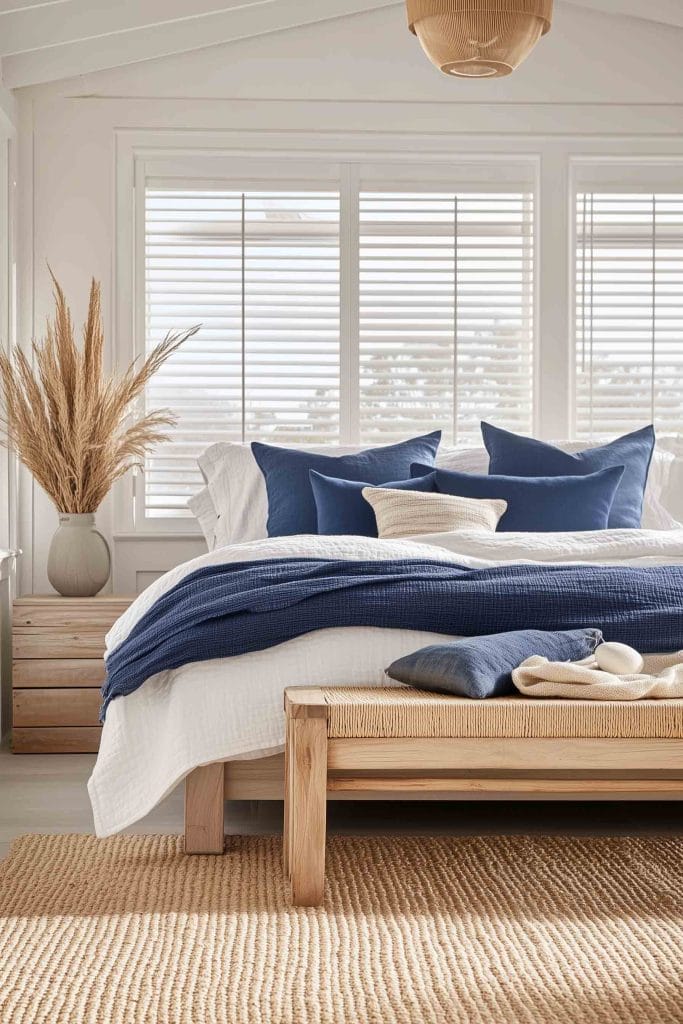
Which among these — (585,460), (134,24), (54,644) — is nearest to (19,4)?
(134,24)

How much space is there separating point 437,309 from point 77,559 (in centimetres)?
182

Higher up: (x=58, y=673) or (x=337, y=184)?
(x=337, y=184)

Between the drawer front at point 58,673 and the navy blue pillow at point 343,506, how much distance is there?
953 millimetres

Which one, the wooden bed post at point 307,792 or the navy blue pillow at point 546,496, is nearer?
the wooden bed post at point 307,792

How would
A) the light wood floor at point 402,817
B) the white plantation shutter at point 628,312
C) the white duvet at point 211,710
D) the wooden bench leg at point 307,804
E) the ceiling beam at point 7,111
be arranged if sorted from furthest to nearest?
the white plantation shutter at point 628,312
the ceiling beam at point 7,111
the light wood floor at point 402,817
the white duvet at point 211,710
the wooden bench leg at point 307,804

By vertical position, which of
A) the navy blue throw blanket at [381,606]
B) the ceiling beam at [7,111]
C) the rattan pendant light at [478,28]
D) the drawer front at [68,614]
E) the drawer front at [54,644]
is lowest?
the drawer front at [54,644]

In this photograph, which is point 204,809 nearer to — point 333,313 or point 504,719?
point 504,719

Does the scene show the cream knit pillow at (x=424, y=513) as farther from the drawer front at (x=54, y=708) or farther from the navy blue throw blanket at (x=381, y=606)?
the drawer front at (x=54, y=708)

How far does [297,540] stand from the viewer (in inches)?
123

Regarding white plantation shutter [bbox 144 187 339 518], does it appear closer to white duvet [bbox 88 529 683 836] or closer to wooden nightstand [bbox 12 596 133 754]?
wooden nightstand [bbox 12 596 133 754]

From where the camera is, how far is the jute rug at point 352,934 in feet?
6.30

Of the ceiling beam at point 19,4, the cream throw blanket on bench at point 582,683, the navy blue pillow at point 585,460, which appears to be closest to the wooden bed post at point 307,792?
the cream throw blanket on bench at point 582,683

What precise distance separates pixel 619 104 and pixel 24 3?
2408mm

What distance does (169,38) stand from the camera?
182 inches
